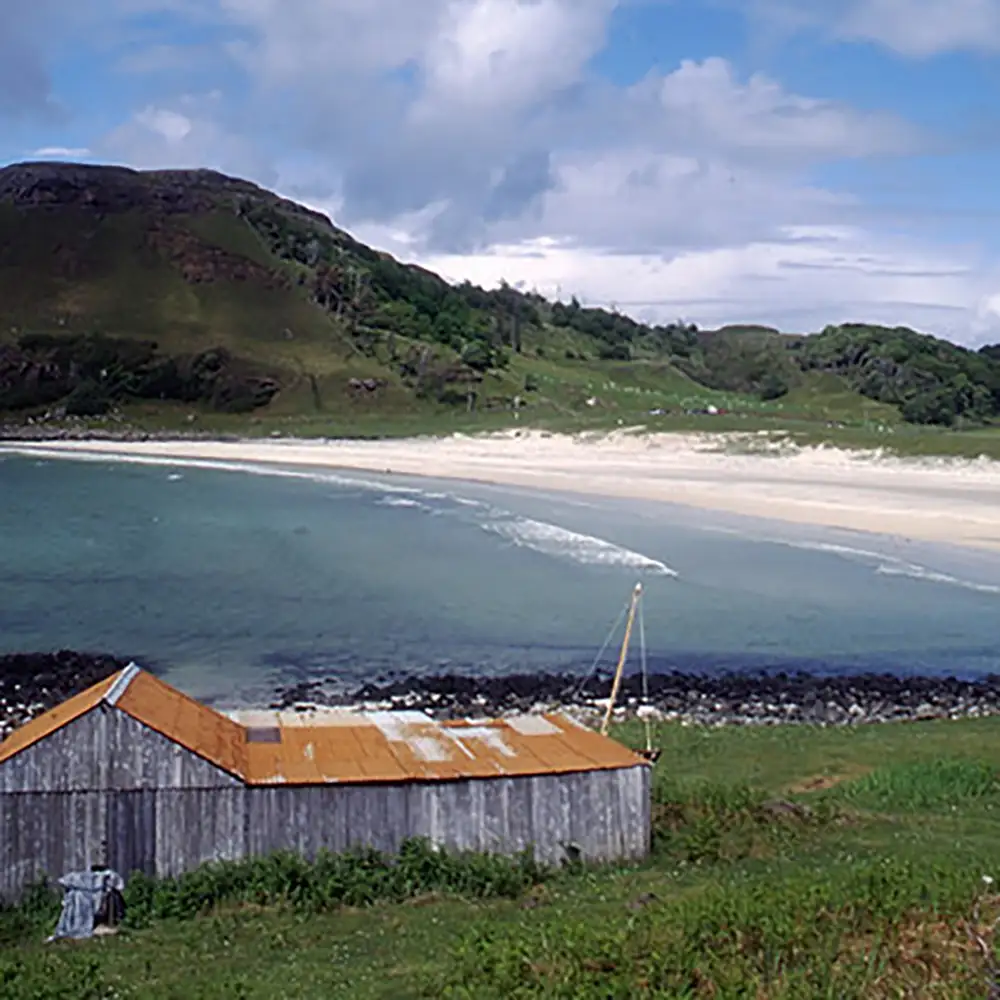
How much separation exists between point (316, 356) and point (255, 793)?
443ft

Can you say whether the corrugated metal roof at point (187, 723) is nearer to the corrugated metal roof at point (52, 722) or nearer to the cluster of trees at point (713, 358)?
the corrugated metal roof at point (52, 722)

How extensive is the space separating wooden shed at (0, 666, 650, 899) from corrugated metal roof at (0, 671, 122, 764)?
3 cm

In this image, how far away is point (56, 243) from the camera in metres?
179

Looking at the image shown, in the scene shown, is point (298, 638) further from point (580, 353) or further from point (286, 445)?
point (580, 353)

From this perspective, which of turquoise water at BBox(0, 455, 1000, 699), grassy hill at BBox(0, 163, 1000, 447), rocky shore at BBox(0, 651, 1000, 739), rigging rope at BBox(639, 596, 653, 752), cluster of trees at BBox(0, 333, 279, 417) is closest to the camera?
rigging rope at BBox(639, 596, 653, 752)

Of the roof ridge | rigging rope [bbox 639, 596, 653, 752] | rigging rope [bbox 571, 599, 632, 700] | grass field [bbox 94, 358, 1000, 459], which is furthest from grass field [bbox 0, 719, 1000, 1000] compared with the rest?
grass field [bbox 94, 358, 1000, 459]

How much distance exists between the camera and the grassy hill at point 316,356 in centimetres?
12581

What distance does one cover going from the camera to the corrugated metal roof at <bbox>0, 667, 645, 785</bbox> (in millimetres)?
13781

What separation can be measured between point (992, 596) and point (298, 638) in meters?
21.5

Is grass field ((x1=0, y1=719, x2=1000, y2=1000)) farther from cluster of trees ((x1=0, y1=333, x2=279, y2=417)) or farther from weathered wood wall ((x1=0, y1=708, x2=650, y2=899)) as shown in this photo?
cluster of trees ((x1=0, y1=333, x2=279, y2=417))

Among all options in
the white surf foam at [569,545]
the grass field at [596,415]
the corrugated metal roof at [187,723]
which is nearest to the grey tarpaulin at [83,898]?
the corrugated metal roof at [187,723]

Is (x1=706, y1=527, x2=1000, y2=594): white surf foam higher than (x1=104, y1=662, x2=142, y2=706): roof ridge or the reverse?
the reverse

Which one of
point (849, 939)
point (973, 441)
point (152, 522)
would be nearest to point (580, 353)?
point (973, 441)

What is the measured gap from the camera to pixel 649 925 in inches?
399
